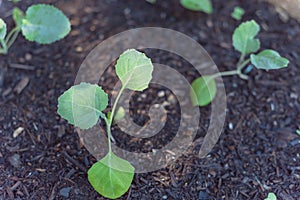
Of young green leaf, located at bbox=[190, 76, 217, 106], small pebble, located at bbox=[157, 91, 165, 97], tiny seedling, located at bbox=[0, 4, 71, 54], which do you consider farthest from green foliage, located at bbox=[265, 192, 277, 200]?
tiny seedling, located at bbox=[0, 4, 71, 54]

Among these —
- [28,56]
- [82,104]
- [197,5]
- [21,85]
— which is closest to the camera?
[82,104]

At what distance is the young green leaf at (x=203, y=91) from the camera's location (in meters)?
1.68

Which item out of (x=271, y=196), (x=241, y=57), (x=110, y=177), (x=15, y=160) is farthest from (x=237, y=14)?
(x=15, y=160)

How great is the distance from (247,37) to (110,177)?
0.73 meters

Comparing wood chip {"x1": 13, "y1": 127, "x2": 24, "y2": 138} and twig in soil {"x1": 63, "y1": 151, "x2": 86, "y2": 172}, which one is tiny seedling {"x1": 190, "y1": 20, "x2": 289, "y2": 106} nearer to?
twig in soil {"x1": 63, "y1": 151, "x2": 86, "y2": 172}

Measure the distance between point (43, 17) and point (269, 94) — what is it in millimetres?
891

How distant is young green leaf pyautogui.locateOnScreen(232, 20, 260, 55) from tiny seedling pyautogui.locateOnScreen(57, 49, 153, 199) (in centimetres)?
48

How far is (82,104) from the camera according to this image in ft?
4.44

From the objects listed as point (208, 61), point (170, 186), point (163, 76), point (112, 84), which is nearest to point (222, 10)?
point (208, 61)

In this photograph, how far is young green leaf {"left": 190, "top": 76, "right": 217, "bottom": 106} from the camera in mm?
1680

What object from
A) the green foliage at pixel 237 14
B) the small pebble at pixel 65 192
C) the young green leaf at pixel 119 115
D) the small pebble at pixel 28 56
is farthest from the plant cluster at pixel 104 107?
the green foliage at pixel 237 14

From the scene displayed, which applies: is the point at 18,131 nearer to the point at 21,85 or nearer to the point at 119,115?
the point at 21,85

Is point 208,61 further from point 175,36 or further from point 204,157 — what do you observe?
point 204,157

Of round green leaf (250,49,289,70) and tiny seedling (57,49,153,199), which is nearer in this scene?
tiny seedling (57,49,153,199)
